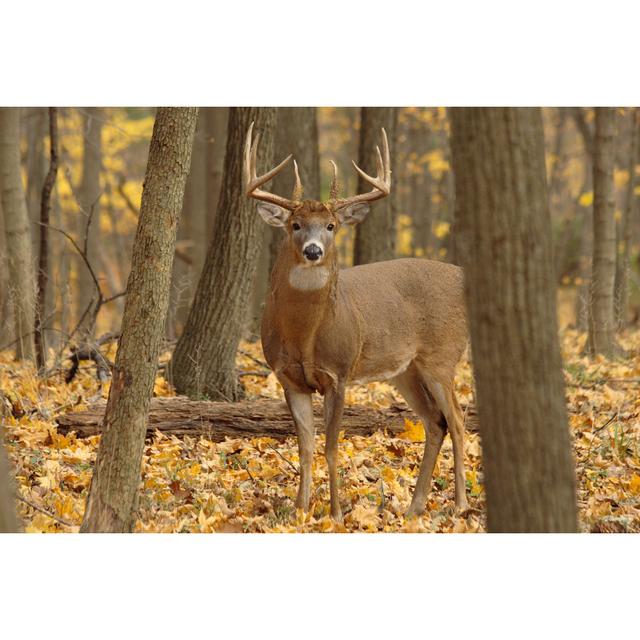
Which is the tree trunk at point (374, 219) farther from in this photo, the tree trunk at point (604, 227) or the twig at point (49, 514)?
the twig at point (49, 514)

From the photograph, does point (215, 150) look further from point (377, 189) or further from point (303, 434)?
point (303, 434)

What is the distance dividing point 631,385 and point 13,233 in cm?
677

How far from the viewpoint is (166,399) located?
834 cm

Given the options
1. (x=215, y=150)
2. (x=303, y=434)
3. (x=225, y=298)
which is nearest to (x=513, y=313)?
(x=303, y=434)

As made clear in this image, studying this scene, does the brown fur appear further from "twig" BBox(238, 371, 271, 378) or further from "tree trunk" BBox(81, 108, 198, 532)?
"twig" BBox(238, 371, 271, 378)

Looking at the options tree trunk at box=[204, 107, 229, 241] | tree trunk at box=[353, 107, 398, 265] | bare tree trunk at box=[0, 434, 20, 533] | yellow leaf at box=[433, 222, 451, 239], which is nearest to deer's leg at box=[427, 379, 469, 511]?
bare tree trunk at box=[0, 434, 20, 533]

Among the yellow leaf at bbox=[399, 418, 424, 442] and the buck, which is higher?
the buck

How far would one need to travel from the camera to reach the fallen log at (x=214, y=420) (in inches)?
314

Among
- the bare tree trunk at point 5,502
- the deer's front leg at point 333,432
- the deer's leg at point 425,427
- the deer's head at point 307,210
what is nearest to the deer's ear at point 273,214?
the deer's head at point 307,210

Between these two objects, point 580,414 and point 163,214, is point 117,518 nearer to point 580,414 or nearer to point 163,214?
point 163,214

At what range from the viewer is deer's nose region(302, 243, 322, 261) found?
21.8ft

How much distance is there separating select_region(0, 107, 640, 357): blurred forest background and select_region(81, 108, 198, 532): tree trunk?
3488 millimetres
